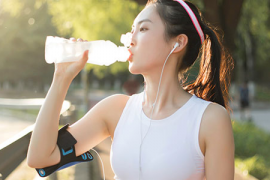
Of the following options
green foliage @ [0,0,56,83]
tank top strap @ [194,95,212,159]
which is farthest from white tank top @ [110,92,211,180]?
green foliage @ [0,0,56,83]

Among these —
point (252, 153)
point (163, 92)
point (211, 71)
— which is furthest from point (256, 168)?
point (163, 92)

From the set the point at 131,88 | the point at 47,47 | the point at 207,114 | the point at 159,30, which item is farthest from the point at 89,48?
the point at 131,88

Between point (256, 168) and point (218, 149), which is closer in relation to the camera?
point (218, 149)

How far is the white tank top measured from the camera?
1886 millimetres

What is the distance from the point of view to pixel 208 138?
74.0 inches

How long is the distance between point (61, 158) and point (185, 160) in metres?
0.63

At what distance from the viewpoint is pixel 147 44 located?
199 centimetres

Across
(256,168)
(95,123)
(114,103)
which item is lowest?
(256,168)

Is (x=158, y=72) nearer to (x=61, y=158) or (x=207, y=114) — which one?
(x=207, y=114)

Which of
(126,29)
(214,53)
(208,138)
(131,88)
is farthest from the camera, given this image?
(126,29)

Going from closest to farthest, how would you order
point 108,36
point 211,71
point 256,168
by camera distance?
1. point 211,71
2. point 256,168
3. point 108,36

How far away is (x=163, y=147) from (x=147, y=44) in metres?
0.53

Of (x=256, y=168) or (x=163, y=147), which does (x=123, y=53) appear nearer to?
(x=163, y=147)

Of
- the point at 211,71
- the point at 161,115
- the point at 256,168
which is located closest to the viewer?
the point at 161,115
